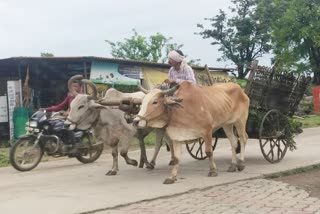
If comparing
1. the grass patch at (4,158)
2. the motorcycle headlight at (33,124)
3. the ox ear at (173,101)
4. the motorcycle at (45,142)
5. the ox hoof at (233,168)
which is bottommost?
the grass patch at (4,158)

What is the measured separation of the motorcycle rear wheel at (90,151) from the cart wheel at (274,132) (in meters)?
3.65

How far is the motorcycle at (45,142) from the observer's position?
11.2 m

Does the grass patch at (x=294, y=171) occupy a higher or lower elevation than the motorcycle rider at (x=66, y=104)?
lower

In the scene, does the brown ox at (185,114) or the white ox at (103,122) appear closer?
the brown ox at (185,114)

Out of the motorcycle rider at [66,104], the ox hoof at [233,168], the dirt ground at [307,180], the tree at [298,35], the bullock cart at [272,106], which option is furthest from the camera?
the tree at [298,35]

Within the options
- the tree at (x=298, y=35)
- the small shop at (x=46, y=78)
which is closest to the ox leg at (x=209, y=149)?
the small shop at (x=46, y=78)

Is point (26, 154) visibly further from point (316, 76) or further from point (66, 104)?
point (316, 76)

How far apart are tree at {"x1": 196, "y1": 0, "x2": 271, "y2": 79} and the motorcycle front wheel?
102ft

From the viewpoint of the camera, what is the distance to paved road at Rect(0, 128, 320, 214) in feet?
23.3

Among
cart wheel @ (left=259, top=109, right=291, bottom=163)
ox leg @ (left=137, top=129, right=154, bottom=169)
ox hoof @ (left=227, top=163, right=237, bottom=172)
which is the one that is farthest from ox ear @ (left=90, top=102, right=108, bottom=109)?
cart wheel @ (left=259, top=109, right=291, bottom=163)

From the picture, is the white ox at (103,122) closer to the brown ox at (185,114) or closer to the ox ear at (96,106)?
the ox ear at (96,106)

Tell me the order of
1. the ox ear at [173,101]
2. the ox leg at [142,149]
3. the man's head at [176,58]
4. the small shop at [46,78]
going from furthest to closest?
1. the small shop at [46,78]
2. the ox leg at [142,149]
3. the man's head at [176,58]
4. the ox ear at [173,101]

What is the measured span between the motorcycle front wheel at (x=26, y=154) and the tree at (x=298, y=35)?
93.7 feet

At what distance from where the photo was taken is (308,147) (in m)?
13.9
